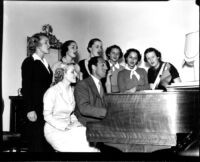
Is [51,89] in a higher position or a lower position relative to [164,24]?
lower

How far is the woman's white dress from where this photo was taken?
3330 mm

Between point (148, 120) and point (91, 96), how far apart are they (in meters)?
1.12

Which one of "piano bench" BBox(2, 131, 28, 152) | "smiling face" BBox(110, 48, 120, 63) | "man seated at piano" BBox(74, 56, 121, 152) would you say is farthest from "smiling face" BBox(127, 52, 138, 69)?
"piano bench" BBox(2, 131, 28, 152)

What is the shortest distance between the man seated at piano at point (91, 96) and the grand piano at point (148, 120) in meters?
0.48

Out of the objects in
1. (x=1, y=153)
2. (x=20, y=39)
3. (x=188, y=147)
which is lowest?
(x=1, y=153)

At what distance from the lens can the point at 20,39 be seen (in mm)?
5234

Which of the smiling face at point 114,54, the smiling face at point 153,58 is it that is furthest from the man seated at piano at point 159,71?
the smiling face at point 114,54

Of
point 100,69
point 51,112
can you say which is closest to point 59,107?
point 51,112

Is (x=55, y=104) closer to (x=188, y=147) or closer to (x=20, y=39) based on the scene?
(x=188, y=147)

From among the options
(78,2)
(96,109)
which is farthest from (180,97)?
(78,2)

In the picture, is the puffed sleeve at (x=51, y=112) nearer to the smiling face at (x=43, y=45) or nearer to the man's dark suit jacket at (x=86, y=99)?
the man's dark suit jacket at (x=86, y=99)

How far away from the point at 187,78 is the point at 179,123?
6.65ft

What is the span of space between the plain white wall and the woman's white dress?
1.60 metres

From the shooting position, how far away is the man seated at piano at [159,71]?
4035 millimetres
